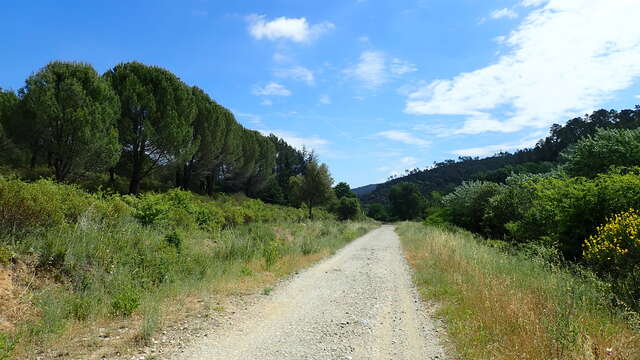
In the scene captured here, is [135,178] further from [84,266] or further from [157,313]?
[157,313]

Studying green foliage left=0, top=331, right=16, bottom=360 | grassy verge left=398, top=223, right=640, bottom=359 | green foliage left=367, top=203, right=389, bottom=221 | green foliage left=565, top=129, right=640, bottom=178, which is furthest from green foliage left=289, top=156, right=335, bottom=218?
green foliage left=367, top=203, right=389, bottom=221

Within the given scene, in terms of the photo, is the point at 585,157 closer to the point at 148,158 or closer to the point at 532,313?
the point at 532,313

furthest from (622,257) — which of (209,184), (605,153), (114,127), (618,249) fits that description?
(209,184)

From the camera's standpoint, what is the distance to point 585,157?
21156 mm

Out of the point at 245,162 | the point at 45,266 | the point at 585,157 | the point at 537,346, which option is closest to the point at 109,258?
the point at 45,266

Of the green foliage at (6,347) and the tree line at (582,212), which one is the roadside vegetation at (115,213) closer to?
the green foliage at (6,347)

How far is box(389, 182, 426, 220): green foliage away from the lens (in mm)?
108750

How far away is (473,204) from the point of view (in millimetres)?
33906

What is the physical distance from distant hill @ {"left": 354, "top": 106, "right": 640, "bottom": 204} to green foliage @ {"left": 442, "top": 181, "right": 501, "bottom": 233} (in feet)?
15.9

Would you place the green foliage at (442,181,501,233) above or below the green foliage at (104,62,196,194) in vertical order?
below

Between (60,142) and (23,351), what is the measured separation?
19797mm

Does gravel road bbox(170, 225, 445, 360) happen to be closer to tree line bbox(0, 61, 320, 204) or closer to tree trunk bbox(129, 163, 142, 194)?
tree line bbox(0, 61, 320, 204)

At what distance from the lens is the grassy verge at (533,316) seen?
4.52 meters

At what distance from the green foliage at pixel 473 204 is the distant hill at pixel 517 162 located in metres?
4.85
